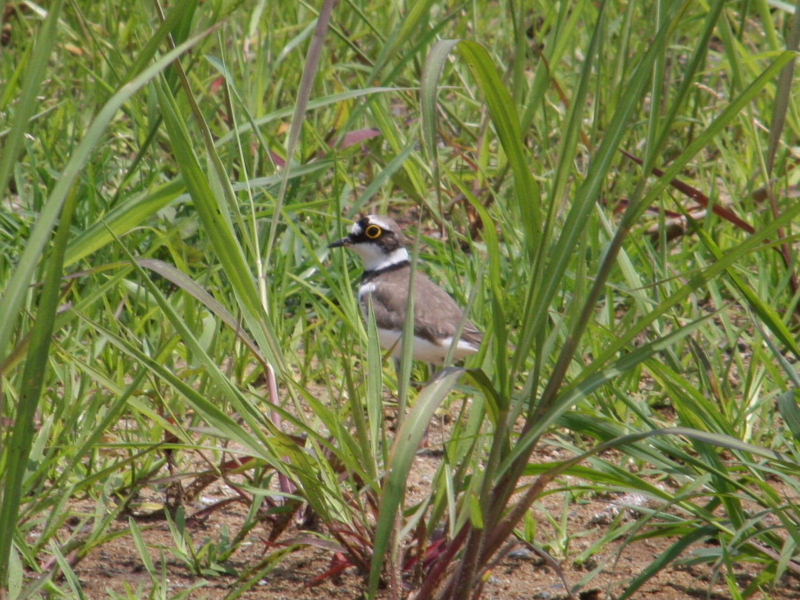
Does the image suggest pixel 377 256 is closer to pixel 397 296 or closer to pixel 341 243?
pixel 397 296

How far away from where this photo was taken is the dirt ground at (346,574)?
298 centimetres

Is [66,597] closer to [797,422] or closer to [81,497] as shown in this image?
[81,497]

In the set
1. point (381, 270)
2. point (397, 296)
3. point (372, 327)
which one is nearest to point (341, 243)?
point (397, 296)

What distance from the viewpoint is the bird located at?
5371 mm

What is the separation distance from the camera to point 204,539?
332 centimetres

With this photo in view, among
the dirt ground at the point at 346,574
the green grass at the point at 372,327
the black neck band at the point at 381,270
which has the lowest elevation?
the black neck band at the point at 381,270

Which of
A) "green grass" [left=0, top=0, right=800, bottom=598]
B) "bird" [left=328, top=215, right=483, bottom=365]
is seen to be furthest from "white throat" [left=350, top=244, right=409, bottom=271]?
"green grass" [left=0, top=0, right=800, bottom=598]

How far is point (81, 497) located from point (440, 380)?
5.33 feet

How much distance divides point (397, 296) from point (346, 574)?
277cm

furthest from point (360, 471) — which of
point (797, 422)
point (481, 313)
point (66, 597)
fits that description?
point (481, 313)

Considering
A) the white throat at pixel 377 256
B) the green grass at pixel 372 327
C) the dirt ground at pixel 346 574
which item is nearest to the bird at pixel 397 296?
the white throat at pixel 377 256

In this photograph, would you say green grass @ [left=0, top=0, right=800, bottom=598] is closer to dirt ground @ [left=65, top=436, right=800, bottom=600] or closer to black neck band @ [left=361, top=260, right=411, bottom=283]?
dirt ground @ [left=65, top=436, right=800, bottom=600]

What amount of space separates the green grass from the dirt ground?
56 mm

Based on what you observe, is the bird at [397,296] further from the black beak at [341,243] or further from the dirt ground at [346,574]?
the dirt ground at [346,574]
